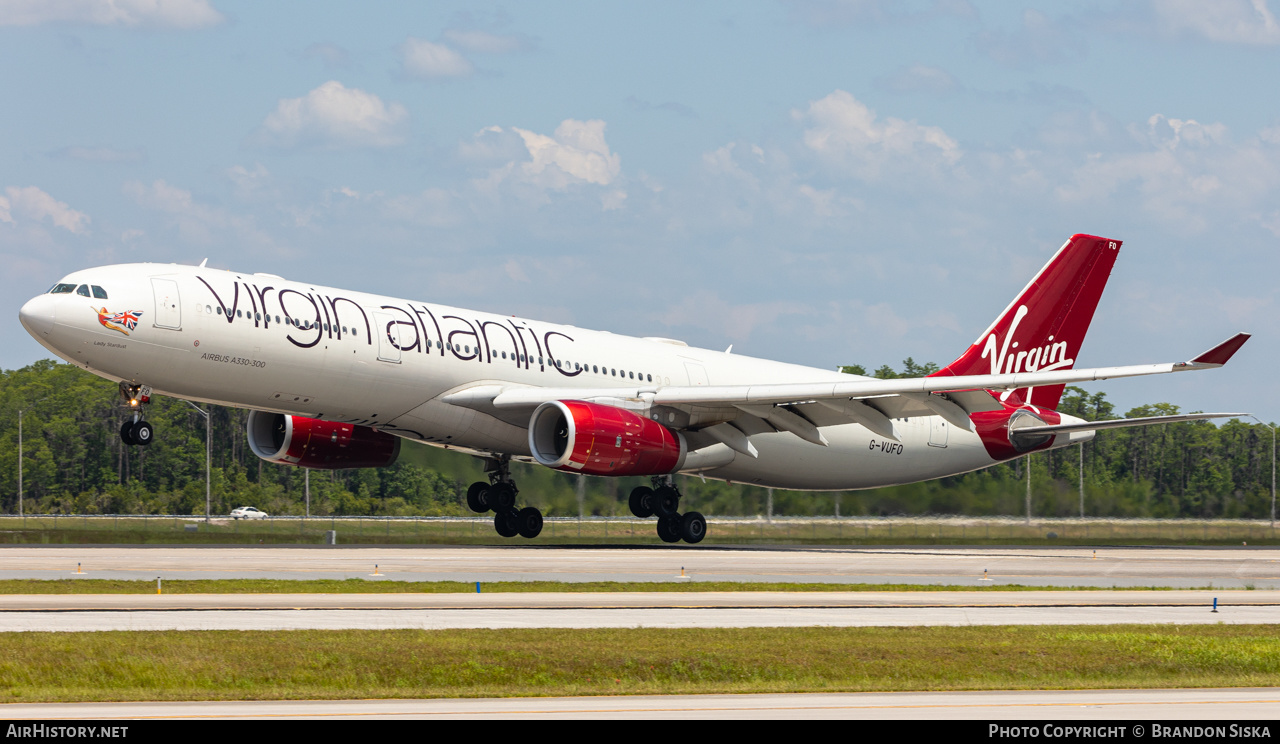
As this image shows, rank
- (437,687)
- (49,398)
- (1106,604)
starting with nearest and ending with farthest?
(437,687)
(1106,604)
(49,398)

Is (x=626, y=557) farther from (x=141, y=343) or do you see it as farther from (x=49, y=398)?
(x=49, y=398)

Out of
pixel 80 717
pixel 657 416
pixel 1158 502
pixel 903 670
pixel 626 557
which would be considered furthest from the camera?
pixel 1158 502

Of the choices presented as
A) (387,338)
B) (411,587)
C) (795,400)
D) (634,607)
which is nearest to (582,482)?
(795,400)

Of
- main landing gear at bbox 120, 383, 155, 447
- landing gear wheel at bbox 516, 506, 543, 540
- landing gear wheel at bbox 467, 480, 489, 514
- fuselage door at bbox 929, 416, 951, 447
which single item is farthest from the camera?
fuselage door at bbox 929, 416, 951, 447

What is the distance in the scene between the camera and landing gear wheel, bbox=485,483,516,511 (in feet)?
142

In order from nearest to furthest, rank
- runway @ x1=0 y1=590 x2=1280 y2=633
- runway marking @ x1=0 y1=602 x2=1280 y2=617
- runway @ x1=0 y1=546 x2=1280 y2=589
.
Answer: runway @ x1=0 y1=590 x2=1280 y2=633
runway marking @ x1=0 y1=602 x2=1280 y2=617
runway @ x1=0 y1=546 x2=1280 y2=589

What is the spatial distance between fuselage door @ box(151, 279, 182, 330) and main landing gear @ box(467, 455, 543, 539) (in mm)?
11508

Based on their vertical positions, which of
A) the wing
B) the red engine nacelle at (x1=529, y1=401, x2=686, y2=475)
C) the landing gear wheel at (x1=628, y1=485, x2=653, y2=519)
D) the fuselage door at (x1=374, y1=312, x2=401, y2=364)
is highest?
the fuselage door at (x1=374, y1=312, x2=401, y2=364)

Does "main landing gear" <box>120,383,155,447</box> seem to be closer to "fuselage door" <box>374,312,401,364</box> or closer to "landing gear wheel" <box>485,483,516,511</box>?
"fuselage door" <box>374,312,401,364</box>

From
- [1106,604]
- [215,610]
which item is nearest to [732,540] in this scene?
[1106,604]

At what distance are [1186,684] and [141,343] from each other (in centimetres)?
2546

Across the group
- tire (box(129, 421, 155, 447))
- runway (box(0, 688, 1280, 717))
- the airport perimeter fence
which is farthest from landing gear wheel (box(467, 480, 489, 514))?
runway (box(0, 688, 1280, 717))

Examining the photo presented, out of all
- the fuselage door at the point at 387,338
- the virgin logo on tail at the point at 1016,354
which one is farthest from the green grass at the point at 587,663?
the virgin logo on tail at the point at 1016,354

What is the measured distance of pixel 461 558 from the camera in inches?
1390
